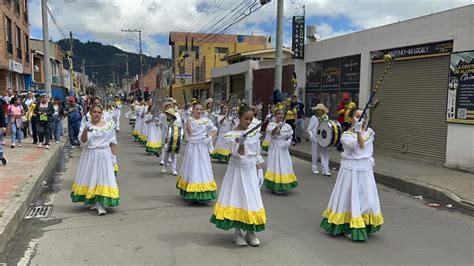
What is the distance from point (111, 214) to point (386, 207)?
14.8ft

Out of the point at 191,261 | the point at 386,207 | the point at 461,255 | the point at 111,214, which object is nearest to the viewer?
the point at 191,261

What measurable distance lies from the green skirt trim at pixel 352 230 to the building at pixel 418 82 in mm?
5928

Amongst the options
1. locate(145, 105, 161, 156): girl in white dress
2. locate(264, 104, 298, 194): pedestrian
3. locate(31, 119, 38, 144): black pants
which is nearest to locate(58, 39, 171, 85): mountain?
locate(31, 119, 38, 144): black pants

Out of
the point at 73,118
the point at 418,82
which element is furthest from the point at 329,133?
the point at 73,118

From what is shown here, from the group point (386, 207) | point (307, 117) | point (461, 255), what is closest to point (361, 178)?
point (461, 255)

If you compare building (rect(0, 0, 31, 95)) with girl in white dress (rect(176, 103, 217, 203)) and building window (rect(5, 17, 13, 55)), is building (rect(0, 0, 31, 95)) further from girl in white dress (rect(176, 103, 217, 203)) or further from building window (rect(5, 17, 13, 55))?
girl in white dress (rect(176, 103, 217, 203))

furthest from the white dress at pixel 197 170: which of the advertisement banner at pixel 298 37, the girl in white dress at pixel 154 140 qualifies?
the advertisement banner at pixel 298 37

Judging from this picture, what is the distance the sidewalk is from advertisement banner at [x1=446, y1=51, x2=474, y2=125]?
1.29 m

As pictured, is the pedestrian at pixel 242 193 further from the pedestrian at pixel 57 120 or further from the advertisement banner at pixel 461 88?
the pedestrian at pixel 57 120

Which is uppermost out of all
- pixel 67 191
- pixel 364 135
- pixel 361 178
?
pixel 364 135

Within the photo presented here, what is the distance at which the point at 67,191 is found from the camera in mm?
8914

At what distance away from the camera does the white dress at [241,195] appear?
216 inches

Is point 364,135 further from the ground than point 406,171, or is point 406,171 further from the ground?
point 364,135

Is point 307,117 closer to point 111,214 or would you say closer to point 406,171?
point 406,171
